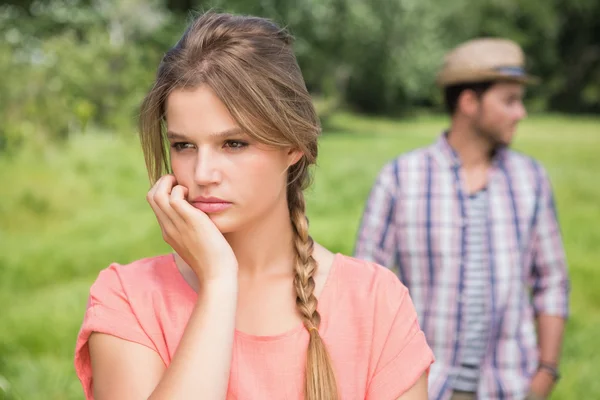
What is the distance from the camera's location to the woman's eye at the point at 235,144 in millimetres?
1743

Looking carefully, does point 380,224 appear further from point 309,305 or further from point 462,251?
point 309,305

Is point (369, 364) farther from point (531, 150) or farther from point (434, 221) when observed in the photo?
point (531, 150)

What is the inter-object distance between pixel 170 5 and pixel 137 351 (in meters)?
13.6

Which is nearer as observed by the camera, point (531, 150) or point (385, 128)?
point (531, 150)

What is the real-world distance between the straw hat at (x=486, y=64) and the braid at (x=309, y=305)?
6.19 ft

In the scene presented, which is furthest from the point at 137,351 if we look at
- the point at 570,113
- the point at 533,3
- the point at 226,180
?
the point at 533,3

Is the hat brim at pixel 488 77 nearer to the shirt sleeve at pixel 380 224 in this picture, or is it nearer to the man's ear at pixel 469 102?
the man's ear at pixel 469 102

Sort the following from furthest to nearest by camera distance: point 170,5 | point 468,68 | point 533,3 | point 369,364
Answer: point 533,3, point 170,5, point 468,68, point 369,364

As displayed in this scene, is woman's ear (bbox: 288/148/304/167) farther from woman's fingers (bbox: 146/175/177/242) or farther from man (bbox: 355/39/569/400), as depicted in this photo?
man (bbox: 355/39/569/400)

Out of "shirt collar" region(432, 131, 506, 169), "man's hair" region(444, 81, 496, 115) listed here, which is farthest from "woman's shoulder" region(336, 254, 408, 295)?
"man's hair" region(444, 81, 496, 115)

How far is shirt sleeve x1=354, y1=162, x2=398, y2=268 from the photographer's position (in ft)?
11.2

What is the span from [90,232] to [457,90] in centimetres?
635

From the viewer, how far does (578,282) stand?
798 cm

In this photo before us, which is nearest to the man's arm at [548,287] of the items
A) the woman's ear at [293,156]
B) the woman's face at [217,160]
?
the woman's ear at [293,156]
